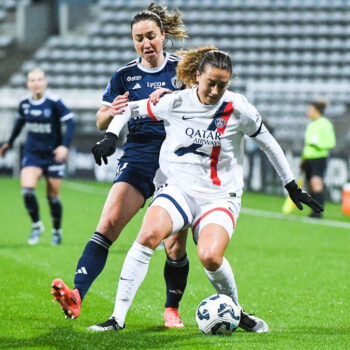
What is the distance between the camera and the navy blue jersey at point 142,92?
528 cm

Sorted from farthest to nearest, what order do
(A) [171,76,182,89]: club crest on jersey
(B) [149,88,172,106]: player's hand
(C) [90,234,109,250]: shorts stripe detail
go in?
(A) [171,76,182,89]: club crest on jersey < (C) [90,234,109,250]: shorts stripe detail < (B) [149,88,172,106]: player's hand

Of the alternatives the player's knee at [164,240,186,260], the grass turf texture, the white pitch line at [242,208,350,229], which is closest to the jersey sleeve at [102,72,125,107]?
the player's knee at [164,240,186,260]

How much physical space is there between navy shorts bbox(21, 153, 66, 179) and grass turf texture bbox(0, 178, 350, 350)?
84cm

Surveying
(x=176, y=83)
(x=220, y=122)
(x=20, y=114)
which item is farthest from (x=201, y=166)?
(x=20, y=114)

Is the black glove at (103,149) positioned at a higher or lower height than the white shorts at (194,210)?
higher

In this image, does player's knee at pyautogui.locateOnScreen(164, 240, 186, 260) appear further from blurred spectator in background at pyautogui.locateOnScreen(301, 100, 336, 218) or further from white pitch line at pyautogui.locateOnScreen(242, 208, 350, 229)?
blurred spectator in background at pyautogui.locateOnScreen(301, 100, 336, 218)

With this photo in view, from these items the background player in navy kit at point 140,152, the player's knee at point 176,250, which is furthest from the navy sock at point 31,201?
the player's knee at point 176,250

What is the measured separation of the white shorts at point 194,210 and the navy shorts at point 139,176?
14.2 inches

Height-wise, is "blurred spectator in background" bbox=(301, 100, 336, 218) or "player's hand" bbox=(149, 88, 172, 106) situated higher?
"player's hand" bbox=(149, 88, 172, 106)

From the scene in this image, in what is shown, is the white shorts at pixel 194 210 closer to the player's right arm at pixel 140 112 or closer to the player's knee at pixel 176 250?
the player's knee at pixel 176 250

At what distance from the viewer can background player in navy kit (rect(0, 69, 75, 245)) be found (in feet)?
31.0

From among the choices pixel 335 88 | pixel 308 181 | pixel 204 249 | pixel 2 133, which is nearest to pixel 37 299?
pixel 204 249

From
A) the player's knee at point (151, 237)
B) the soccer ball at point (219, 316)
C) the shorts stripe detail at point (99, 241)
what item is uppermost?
the player's knee at point (151, 237)

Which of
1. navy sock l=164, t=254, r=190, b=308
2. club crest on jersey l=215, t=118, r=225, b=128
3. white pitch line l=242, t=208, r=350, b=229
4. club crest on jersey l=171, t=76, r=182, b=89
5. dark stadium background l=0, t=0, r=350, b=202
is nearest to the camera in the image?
club crest on jersey l=215, t=118, r=225, b=128
